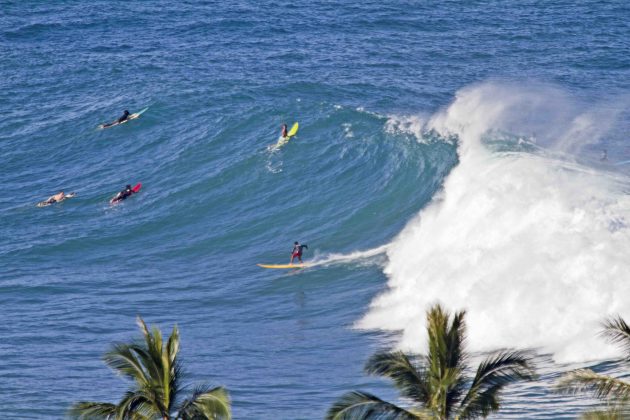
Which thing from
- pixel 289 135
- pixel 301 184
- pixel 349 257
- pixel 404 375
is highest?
pixel 289 135

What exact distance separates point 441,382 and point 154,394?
3.97 metres

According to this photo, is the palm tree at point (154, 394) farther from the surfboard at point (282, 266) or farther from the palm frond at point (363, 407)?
the surfboard at point (282, 266)

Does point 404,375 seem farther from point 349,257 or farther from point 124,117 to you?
point 124,117

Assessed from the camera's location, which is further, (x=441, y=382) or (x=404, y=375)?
(x=404, y=375)

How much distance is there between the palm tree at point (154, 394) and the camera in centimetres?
1597

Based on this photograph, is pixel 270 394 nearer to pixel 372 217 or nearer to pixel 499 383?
pixel 499 383

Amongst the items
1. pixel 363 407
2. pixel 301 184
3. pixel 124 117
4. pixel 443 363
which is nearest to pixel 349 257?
pixel 301 184

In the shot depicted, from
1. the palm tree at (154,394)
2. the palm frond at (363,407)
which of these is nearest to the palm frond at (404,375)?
the palm frond at (363,407)

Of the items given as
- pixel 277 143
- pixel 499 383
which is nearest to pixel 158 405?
pixel 499 383

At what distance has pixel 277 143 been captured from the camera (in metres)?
45.7

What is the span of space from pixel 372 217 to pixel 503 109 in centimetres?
1132

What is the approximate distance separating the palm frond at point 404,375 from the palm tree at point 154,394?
2221 mm

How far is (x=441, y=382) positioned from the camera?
1528 cm

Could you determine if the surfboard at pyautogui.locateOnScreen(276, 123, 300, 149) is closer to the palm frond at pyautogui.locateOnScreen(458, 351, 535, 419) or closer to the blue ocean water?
the blue ocean water
